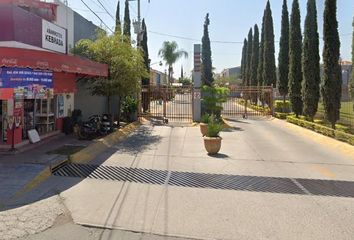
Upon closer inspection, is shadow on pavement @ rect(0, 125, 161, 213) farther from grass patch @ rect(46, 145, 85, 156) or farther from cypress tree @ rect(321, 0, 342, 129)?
cypress tree @ rect(321, 0, 342, 129)

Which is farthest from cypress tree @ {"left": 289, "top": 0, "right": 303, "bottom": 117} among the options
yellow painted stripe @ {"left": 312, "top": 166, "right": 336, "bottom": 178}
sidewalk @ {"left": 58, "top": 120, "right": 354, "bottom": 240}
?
yellow painted stripe @ {"left": 312, "top": 166, "right": 336, "bottom": 178}

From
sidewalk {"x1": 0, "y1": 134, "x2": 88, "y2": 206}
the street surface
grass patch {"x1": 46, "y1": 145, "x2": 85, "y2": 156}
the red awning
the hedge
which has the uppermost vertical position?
the red awning

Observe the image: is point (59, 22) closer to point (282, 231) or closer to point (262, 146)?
point (262, 146)

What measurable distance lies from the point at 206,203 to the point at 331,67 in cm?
1368

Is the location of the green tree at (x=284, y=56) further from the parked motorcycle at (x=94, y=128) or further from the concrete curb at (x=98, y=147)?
the parked motorcycle at (x=94, y=128)

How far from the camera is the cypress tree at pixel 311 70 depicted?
22672 millimetres

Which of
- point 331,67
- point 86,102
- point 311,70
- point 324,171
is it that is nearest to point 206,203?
point 324,171

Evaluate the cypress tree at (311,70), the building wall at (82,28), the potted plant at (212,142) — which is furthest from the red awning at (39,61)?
the cypress tree at (311,70)

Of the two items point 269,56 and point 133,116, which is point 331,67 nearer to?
point 133,116

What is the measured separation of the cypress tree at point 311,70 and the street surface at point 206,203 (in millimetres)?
9473

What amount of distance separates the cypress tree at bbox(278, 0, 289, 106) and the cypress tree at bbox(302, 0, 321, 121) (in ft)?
24.9

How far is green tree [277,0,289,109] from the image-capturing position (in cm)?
3067

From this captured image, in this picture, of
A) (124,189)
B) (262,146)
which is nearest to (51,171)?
(124,189)

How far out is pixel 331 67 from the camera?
18.6 m
